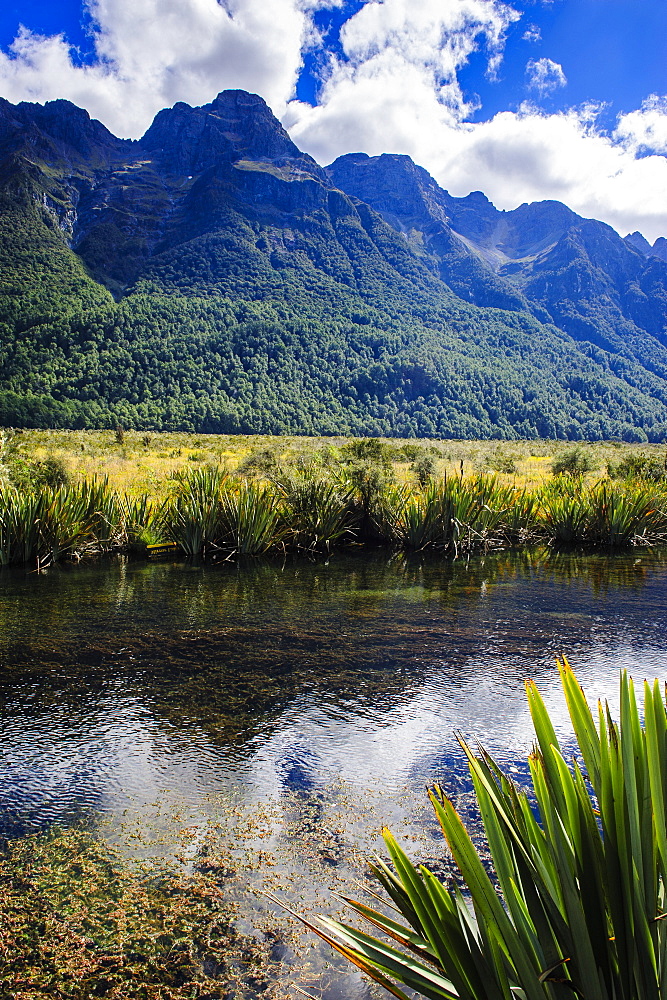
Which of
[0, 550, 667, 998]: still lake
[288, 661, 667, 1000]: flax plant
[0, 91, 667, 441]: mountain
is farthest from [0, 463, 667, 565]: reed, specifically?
[0, 91, 667, 441]: mountain

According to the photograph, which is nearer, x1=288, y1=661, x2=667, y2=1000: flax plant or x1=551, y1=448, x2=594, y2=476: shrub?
x1=288, y1=661, x2=667, y2=1000: flax plant

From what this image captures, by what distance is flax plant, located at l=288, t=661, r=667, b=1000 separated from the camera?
51.4 inches

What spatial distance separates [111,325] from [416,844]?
14780 cm

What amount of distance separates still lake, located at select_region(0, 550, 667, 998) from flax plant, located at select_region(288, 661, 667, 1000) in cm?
87

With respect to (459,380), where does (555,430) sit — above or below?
below

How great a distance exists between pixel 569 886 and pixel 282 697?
131 inches

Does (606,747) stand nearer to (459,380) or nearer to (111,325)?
(111,325)

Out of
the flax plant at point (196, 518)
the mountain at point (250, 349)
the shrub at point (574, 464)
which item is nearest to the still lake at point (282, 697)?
the flax plant at point (196, 518)

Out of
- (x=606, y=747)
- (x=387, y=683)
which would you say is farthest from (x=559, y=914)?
(x=387, y=683)

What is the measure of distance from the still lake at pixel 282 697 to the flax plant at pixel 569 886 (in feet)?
2.86

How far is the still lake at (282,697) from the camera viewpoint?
9.93 feet

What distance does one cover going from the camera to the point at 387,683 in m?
4.83

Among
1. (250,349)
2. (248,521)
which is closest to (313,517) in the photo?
(248,521)

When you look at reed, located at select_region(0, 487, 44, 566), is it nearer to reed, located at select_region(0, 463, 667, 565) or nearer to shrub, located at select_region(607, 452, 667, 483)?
reed, located at select_region(0, 463, 667, 565)
